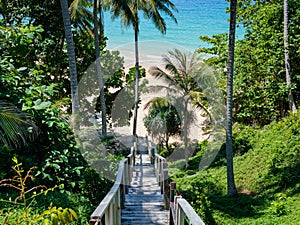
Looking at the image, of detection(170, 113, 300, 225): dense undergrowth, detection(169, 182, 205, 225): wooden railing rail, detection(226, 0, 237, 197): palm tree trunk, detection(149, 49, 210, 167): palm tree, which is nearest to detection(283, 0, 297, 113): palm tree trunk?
detection(170, 113, 300, 225): dense undergrowth

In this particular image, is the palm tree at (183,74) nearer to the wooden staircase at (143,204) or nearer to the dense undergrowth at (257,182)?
the dense undergrowth at (257,182)

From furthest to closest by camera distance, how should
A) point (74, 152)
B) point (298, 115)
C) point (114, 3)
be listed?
point (114, 3), point (298, 115), point (74, 152)

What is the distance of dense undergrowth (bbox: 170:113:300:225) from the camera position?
292 inches

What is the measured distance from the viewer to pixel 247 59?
1493 centimetres

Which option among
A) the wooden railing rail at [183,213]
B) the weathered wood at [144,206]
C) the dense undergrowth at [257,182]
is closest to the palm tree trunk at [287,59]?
the dense undergrowth at [257,182]

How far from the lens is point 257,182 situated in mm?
9930

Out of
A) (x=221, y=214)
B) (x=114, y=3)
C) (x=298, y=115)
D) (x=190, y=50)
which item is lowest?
(x=221, y=214)

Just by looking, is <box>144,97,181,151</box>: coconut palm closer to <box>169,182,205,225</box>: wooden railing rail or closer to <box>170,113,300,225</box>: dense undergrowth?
<box>170,113,300,225</box>: dense undergrowth

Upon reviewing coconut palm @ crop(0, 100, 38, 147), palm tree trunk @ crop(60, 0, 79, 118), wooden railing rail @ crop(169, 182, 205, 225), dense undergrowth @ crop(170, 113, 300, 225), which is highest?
palm tree trunk @ crop(60, 0, 79, 118)

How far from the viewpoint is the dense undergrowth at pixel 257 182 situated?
7418 millimetres

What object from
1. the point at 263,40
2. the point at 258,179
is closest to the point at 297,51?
the point at 263,40

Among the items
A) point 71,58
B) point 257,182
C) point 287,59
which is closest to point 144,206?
point 71,58

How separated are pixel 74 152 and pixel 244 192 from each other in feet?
19.0

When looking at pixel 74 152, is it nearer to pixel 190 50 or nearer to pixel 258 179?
pixel 258 179
